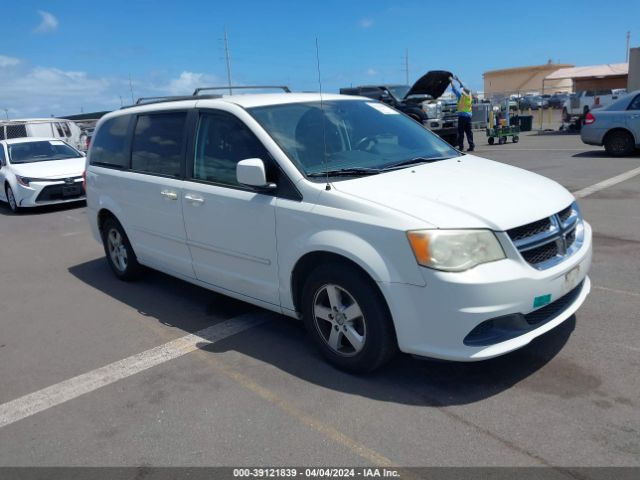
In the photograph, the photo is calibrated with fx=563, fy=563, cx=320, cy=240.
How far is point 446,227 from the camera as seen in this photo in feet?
10.4

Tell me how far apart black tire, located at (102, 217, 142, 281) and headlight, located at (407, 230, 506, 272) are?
367 centimetres

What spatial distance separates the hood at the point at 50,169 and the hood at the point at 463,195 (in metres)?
9.35

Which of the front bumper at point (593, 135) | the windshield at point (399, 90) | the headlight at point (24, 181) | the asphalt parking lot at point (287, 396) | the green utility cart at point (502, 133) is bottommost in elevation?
the asphalt parking lot at point (287, 396)

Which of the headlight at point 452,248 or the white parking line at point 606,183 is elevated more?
the headlight at point 452,248

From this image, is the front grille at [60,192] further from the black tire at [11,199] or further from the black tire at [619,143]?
the black tire at [619,143]

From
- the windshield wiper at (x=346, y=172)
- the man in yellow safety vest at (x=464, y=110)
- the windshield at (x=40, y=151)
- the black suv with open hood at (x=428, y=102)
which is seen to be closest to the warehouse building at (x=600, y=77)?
the black suv with open hood at (x=428, y=102)

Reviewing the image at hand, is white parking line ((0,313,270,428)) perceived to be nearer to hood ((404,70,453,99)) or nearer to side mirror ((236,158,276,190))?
side mirror ((236,158,276,190))

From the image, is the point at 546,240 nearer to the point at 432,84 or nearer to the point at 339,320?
the point at 339,320

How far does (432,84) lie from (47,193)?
1234 cm

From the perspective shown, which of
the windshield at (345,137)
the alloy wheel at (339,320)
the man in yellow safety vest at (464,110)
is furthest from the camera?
the man in yellow safety vest at (464,110)

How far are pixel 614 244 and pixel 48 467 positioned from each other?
5.84m

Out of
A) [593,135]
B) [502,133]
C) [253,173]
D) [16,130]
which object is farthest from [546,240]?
[16,130]

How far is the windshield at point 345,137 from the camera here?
4078 millimetres

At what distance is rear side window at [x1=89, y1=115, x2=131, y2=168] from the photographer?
5.74 metres
